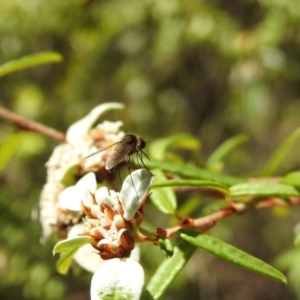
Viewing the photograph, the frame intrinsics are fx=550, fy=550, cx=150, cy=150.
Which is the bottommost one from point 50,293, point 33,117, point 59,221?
point 50,293

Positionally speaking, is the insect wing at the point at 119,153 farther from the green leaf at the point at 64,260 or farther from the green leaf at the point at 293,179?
the green leaf at the point at 293,179

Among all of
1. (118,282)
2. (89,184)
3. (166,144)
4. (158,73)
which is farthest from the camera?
(158,73)

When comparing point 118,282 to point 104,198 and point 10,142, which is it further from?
point 10,142

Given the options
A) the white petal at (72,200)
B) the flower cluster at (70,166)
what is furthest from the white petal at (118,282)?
the flower cluster at (70,166)

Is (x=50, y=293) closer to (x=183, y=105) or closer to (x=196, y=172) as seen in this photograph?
(x=196, y=172)

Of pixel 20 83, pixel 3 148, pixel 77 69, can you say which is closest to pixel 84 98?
pixel 77 69

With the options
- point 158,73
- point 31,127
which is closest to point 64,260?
point 31,127

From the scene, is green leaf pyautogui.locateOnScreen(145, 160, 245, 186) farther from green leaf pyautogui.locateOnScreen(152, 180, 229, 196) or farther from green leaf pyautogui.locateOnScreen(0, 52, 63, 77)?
green leaf pyautogui.locateOnScreen(0, 52, 63, 77)

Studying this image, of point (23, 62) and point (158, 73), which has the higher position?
point (23, 62)
